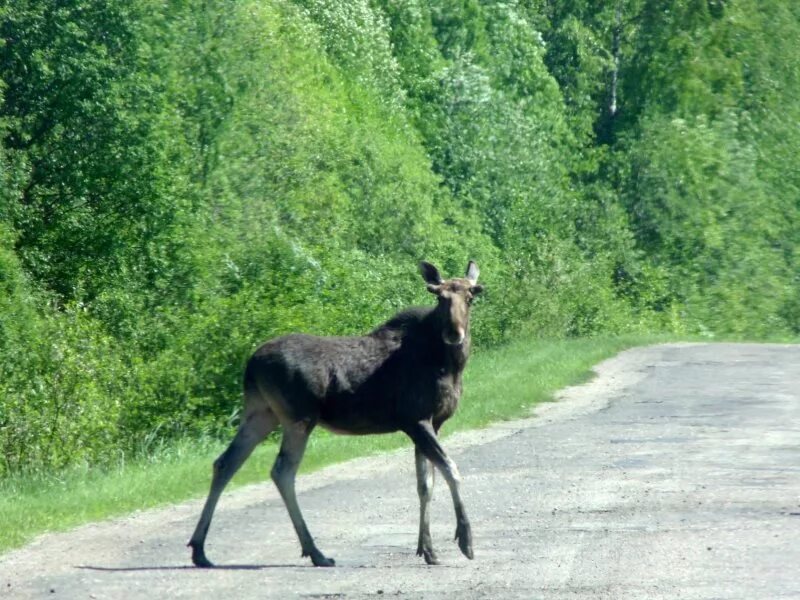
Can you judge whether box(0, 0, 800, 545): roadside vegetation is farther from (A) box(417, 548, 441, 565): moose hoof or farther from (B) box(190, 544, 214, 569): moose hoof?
(A) box(417, 548, 441, 565): moose hoof

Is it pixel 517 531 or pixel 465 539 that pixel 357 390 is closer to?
pixel 465 539

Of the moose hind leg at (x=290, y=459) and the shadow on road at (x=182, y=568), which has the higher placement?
the moose hind leg at (x=290, y=459)

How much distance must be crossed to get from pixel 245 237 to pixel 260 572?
2259 centimetres

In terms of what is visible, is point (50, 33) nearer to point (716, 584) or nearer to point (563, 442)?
point (563, 442)

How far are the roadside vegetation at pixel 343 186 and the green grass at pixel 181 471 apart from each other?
0.70 feet

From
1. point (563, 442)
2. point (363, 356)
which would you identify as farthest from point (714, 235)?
point (363, 356)

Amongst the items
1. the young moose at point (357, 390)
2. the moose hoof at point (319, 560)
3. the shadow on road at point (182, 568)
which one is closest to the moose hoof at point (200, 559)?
the shadow on road at point (182, 568)

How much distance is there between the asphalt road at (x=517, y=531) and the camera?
10336 mm

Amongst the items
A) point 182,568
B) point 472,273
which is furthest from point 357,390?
point 182,568

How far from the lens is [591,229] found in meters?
56.4

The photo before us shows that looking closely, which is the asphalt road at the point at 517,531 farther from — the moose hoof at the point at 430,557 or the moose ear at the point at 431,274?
the moose ear at the point at 431,274

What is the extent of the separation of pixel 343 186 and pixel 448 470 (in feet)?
98.1

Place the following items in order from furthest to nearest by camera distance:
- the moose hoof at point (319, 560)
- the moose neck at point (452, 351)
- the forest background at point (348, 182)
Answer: the forest background at point (348, 182) < the moose neck at point (452, 351) < the moose hoof at point (319, 560)

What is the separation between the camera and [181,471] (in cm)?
1636
